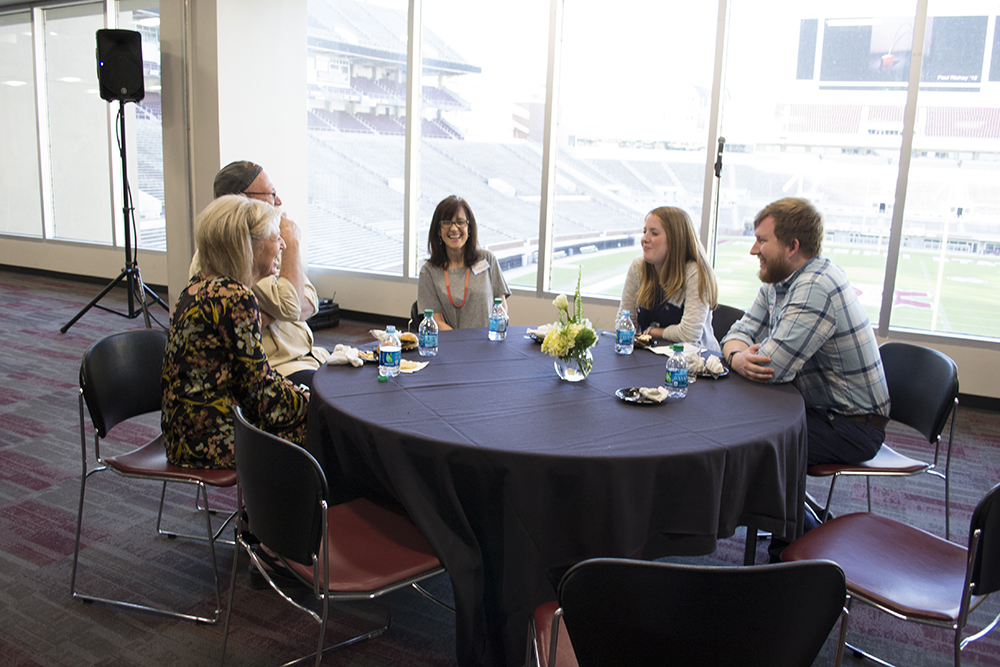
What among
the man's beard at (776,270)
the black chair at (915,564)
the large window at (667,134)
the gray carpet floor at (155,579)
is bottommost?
the gray carpet floor at (155,579)

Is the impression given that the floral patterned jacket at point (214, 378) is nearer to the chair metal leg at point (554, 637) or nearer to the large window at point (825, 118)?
the chair metal leg at point (554, 637)

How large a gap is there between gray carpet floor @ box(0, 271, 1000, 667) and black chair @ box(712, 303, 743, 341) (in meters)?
0.93

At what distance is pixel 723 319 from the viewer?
3.89 m

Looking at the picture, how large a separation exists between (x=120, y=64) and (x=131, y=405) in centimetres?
468

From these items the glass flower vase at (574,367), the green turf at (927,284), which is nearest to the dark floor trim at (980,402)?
the green turf at (927,284)

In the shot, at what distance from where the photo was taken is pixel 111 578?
2725 millimetres

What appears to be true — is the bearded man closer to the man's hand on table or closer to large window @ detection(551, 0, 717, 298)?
the man's hand on table

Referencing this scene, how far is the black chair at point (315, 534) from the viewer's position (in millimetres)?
→ 1749

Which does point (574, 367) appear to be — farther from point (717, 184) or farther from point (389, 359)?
point (717, 184)

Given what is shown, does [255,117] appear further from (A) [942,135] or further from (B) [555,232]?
(A) [942,135]

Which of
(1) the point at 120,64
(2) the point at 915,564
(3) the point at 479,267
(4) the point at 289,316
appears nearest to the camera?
(2) the point at 915,564

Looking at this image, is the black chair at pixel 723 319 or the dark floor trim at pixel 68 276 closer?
the black chair at pixel 723 319

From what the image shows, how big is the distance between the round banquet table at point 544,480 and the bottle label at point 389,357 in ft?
0.80

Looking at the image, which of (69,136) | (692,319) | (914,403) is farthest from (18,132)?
(914,403)
